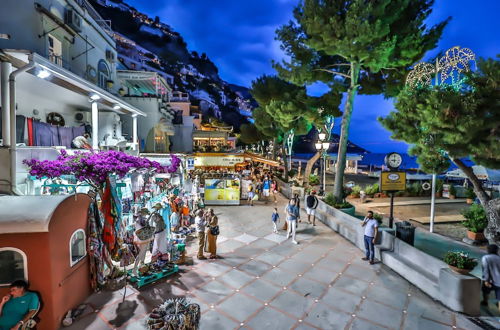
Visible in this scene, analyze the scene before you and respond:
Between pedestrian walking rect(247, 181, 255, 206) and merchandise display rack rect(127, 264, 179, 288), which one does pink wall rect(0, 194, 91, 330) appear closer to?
merchandise display rack rect(127, 264, 179, 288)

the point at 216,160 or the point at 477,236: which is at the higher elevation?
the point at 216,160

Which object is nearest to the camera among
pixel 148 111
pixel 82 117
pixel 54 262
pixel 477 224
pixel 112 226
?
pixel 54 262

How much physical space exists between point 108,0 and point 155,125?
8885 cm

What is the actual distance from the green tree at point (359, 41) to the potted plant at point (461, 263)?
26.6ft

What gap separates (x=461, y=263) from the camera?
18.1ft

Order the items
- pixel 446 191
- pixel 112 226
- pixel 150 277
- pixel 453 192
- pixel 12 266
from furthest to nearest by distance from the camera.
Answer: pixel 453 192
pixel 446 191
pixel 150 277
pixel 112 226
pixel 12 266

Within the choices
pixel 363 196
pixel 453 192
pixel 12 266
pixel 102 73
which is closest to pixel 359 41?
pixel 363 196

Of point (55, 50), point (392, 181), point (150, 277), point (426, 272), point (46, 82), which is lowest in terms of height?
point (150, 277)

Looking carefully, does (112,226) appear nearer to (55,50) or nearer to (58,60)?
(58,60)

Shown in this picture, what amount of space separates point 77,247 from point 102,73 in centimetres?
1544

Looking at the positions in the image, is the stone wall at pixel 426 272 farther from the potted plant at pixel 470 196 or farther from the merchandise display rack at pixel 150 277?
the potted plant at pixel 470 196

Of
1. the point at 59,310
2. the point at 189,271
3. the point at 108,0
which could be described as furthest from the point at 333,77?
the point at 108,0

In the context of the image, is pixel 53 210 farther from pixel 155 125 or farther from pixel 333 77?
pixel 155 125

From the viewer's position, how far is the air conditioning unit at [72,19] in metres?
12.1
